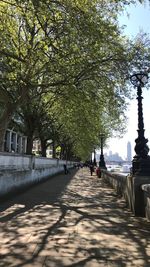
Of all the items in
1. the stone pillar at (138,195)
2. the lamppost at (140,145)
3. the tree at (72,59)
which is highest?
the tree at (72,59)

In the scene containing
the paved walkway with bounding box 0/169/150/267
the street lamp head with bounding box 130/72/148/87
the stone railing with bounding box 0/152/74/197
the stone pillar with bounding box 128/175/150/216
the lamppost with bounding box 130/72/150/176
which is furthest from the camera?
the stone railing with bounding box 0/152/74/197

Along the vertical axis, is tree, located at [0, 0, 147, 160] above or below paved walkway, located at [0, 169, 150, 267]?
above

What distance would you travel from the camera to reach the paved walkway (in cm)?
664

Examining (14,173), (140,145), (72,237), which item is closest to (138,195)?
(140,145)

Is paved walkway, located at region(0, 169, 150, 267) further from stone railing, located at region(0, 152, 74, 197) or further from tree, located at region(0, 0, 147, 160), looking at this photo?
tree, located at region(0, 0, 147, 160)

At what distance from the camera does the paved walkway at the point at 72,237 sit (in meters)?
6.64

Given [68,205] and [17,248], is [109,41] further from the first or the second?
[17,248]

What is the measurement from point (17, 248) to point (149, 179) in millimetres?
5831

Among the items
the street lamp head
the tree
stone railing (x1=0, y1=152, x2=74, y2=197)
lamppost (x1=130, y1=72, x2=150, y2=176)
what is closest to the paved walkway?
lamppost (x1=130, y1=72, x2=150, y2=176)

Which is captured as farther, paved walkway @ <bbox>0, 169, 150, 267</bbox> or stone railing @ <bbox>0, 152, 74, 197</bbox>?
stone railing @ <bbox>0, 152, 74, 197</bbox>

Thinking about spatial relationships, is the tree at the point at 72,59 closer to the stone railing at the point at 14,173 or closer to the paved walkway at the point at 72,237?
the stone railing at the point at 14,173

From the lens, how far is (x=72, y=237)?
848 centimetres

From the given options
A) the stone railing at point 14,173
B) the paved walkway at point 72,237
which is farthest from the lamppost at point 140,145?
the stone railing at point 14,173

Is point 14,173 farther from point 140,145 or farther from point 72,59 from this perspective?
point 140,145
